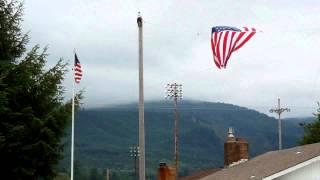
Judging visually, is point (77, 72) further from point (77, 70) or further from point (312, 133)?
point (312, 133)

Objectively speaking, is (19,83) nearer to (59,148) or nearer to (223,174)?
(59,148)

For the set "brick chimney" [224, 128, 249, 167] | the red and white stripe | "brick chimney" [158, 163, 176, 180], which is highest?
the red and white stripe

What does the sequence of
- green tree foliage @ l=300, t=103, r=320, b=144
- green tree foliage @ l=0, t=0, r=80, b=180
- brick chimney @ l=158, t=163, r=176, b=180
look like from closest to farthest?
green tree foliage @ l=0, t=0, r=80, b=180, brick chimney @ l=158, t=163, r=176, b=180, green tree foliage @ l=300, t=103, r=320, b=144

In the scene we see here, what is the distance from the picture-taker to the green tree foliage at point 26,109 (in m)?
28.1

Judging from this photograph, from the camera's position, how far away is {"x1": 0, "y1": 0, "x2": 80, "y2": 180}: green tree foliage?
28.1 m

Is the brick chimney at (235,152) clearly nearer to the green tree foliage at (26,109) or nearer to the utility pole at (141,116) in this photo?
the green tree foliage at (26,109)

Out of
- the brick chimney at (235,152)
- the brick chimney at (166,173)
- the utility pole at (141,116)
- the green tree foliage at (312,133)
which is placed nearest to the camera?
the utility pole at (141,116)

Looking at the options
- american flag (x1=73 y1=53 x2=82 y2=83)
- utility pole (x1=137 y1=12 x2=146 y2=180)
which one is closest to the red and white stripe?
american flag (x1=73 y1=53 x2=82 y2=83)

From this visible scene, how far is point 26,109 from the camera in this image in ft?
93.9

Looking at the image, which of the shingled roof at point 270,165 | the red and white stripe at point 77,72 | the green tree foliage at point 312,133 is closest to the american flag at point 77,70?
the red and white stripe at point 77,72

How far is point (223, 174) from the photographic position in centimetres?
3625

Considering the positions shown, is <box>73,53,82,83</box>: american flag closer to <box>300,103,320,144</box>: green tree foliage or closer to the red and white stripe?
the red and white stripe

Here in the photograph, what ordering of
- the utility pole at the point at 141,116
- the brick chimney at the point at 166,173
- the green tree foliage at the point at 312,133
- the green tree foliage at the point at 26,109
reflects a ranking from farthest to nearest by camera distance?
1. the green tree foliage at the point at 312,133
2. the brick chimney at the point at 166,173
3. the green tree foliage at the point at 26,109
4. the utility pole at the point at 141,116

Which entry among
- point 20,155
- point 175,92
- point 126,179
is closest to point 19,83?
point 20,155
